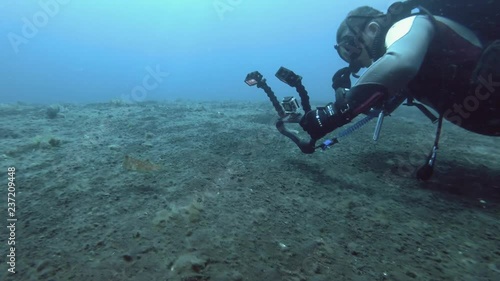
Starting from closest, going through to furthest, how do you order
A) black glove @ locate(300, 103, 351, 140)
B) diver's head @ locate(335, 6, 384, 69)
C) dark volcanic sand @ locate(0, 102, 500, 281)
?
dark volcanic sand @ locate(0, 102, 500, 281) < black glove @ locate(300, 103, 351, 140) < diver's head @ locate(335, 6, 384, 69)

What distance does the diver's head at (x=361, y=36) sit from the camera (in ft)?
10.4

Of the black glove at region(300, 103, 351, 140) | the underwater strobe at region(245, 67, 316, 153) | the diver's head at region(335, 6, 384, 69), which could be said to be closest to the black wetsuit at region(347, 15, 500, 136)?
the black glove at region(300, 103, 351, 140)

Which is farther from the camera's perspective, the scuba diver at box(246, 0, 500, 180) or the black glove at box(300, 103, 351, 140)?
the black glove at box(300, 103, 351, 140)

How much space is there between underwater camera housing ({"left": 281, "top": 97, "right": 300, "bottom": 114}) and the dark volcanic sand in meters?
0.68

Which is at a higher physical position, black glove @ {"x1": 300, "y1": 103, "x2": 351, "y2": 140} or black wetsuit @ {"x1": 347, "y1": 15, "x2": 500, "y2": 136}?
black wetsuit @ {"x1": 347, "y1": 15, "x2": 500, "y2": 136}

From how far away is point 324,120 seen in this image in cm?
284

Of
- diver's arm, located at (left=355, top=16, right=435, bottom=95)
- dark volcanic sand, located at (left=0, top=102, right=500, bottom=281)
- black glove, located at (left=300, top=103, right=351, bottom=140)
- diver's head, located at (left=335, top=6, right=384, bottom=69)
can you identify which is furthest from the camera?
diver's head, located at (left=335, top=6, right=384, bottom=69)

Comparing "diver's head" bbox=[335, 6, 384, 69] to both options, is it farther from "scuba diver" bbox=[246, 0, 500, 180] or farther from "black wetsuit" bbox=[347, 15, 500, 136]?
"black wetsuit" bbox=[347, 15, 500, 136]

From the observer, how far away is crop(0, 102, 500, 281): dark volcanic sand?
168cm

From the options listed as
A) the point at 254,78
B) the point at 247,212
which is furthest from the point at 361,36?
the point at 247,212

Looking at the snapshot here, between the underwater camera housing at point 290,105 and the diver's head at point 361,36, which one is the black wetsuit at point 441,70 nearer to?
the diver's head at point 361,36

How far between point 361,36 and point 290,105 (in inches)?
48.3

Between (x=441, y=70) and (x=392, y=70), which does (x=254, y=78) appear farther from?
(x=441, y=70)

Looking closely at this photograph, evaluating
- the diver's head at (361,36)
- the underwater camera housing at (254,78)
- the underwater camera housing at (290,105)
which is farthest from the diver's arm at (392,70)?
the underwater camera housing at (254,78)
